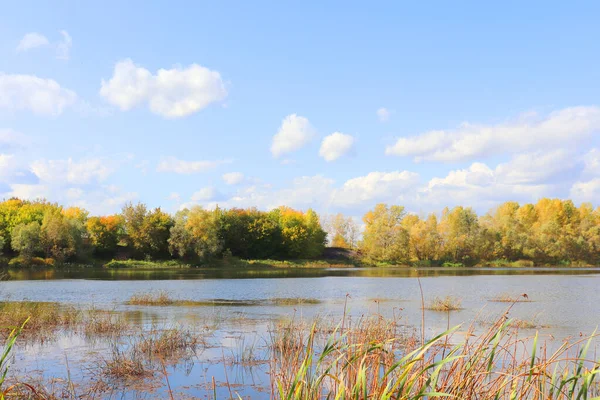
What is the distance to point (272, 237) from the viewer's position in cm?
8700

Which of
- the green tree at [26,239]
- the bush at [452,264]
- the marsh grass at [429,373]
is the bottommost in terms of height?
the bush at [452,264]

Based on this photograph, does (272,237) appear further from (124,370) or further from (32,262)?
(124,370)

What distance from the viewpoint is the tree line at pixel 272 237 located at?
73750mm

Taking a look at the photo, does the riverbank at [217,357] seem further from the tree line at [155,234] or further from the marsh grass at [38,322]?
the tree line at [155,234]

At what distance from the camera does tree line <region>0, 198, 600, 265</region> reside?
7375cm

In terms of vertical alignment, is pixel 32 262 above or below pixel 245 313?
above

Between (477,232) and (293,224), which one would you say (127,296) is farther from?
(477,232)

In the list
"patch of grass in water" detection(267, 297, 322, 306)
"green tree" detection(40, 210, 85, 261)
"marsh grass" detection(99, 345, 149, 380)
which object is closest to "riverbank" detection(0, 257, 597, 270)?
"green tree" detection(40, 210, 85, 261)

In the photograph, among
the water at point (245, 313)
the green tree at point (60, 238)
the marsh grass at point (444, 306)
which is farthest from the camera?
the green tree at point (60, 238)

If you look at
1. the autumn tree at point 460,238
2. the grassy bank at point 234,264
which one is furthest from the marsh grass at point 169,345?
the autumn tree at point 460,238

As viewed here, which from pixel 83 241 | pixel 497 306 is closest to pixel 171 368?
pixel 497 306

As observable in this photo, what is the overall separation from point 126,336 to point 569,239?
8934cm

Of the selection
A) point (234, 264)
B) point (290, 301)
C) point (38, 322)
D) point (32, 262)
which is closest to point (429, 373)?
point (38, 322)

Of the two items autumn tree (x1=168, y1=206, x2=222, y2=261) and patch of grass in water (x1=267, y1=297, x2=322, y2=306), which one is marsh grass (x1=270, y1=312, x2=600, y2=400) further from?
autumn tree (x1=168, y1=206, x2=222, y2=261)
